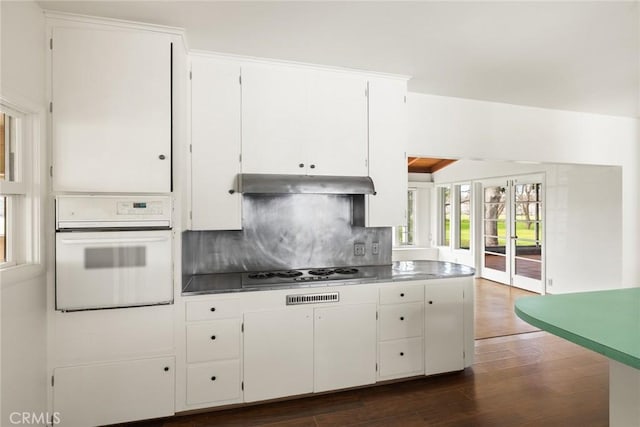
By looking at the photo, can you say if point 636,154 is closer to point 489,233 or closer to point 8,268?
point 489,233

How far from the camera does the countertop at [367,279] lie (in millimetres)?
2447

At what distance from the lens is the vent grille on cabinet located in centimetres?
252

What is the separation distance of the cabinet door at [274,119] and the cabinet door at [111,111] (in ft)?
2.02

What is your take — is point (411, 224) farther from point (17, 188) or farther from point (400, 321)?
point (17, 188)

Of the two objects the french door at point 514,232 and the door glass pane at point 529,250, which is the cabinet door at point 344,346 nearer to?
the french door at point 514,232

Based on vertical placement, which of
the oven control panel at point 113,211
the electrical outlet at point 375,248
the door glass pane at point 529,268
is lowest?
the door glass pane at point 529,268

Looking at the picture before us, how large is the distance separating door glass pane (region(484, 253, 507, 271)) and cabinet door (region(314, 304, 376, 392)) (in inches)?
198

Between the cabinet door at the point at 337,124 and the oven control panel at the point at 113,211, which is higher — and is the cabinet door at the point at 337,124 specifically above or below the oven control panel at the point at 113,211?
above

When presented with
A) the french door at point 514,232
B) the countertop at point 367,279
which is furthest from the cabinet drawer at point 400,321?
the french door at point 514,232

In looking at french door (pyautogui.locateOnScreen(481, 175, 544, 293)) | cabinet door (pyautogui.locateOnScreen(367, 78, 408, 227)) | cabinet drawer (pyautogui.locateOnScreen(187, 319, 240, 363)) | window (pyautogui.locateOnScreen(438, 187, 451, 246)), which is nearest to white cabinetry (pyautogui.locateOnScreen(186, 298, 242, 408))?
cabinet drawer (pyautogui.locateOnScreen(187, 319, 240, 363))

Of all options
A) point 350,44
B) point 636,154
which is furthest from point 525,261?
point 350,44

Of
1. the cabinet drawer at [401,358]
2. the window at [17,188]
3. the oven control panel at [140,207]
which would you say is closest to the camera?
the window at [17,188]

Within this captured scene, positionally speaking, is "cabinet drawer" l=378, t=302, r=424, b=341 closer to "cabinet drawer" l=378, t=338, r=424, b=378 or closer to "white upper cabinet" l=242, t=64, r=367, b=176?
"cabinet drawer" l=378, t=338, r=424, b=378

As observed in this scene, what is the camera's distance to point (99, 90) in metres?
2.18
